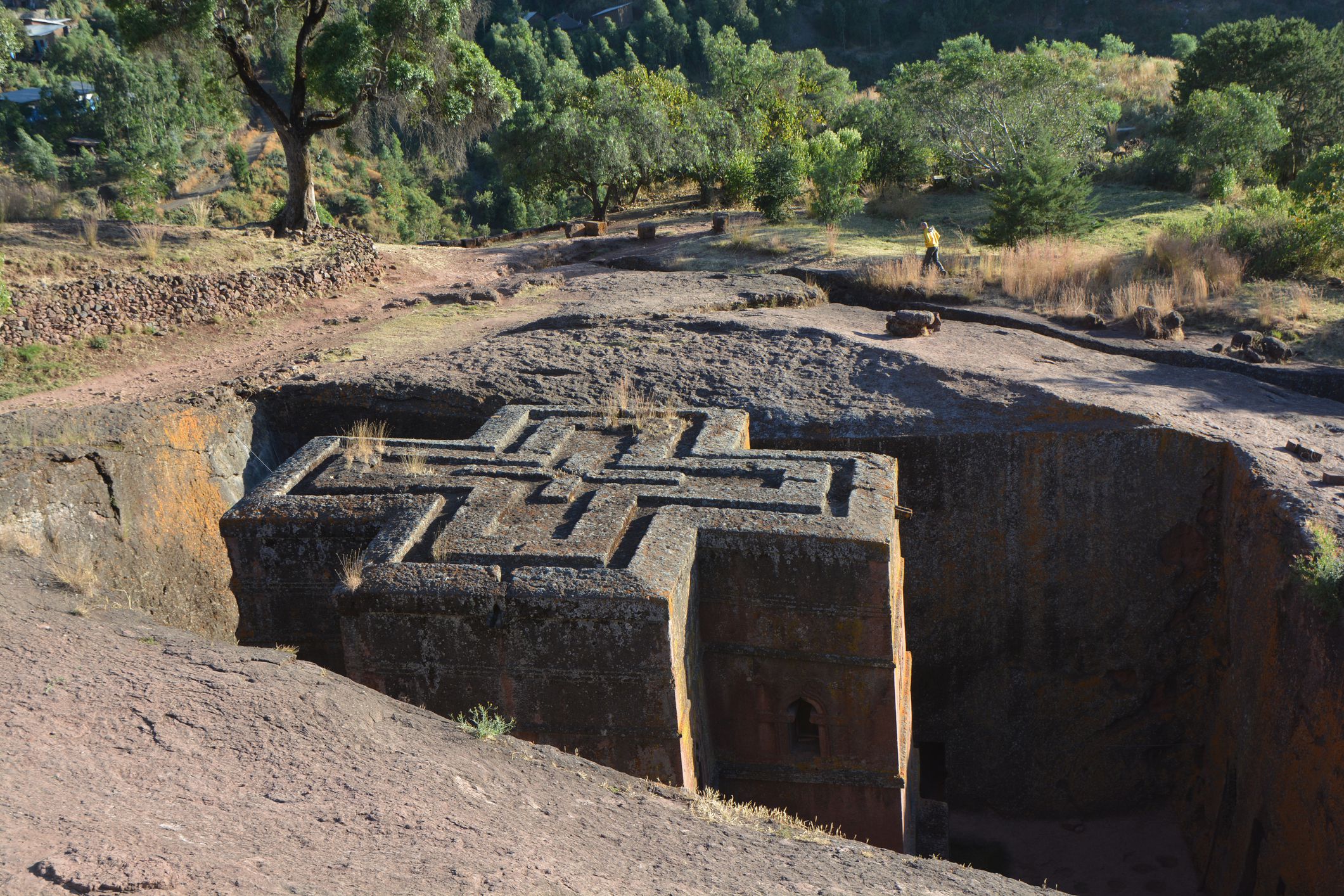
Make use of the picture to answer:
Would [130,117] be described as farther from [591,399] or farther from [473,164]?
[591,399]

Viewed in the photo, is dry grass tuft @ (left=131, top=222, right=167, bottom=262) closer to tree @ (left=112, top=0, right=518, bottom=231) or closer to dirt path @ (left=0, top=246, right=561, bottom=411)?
dirt path @ (left=0, top=246, right=561, bottom=411)

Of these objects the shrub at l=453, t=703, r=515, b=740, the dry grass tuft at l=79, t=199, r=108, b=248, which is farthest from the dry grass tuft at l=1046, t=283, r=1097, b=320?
the dry grass tuft at l=79, t=199, r=108, b=248

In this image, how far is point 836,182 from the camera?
48.7 ft

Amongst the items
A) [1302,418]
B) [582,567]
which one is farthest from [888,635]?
[1302,418]

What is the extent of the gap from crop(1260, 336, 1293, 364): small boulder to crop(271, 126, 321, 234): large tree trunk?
36.8 feet

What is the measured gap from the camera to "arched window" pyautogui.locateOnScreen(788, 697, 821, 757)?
18.6 feet

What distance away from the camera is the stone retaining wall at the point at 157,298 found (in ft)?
32.3

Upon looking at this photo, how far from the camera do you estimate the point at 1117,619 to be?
7781 millimetres

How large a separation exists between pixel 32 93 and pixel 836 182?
115ft

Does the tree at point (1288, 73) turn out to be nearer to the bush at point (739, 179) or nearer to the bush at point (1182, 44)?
the bush at point (739, 179)

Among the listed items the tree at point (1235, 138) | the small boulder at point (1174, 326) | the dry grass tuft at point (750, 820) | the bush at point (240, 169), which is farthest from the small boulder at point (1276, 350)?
the bush at point (240, 169)

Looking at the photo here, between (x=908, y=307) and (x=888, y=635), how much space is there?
624 cm

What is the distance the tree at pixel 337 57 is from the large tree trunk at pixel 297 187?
0.01m

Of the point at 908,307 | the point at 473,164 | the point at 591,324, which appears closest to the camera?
the point at 591,324
